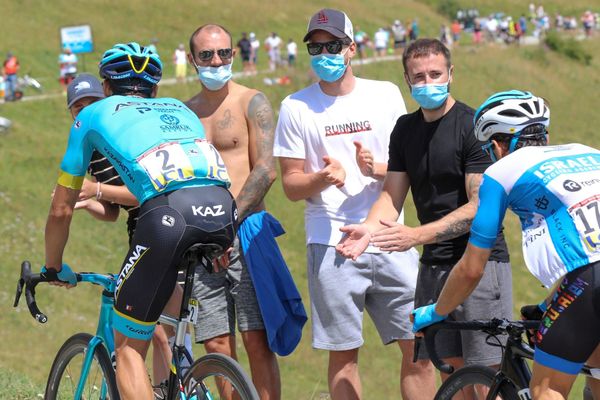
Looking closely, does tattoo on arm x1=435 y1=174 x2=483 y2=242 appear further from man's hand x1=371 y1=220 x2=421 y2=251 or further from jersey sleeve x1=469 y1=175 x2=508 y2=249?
jersey sleeve x1=469 y1=175 x2=508 y2=249

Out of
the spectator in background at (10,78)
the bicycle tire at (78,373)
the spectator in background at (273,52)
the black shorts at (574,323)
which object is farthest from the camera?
the spectator in background at (273,52)

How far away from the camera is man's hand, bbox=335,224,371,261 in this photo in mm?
6438

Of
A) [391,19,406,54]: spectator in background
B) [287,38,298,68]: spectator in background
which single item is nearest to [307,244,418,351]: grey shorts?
[287,38,298,68]: spectator in background

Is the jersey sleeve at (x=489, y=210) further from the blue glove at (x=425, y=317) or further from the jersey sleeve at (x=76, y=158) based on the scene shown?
the jersey sleeve at (x=76, y=158)

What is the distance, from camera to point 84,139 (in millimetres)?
6000

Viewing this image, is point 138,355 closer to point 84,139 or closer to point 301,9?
point 84,139

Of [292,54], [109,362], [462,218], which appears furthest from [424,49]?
[292,54]

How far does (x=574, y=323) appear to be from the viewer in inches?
195

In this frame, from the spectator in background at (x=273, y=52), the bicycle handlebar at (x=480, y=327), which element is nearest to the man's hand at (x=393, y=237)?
the bicycle handlebar at (x=480, y=327)

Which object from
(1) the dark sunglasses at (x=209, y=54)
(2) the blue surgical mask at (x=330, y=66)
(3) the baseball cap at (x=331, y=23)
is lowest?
(2) the blue surgical mask at (x=330, y=66)

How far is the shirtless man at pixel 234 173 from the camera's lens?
729 cm

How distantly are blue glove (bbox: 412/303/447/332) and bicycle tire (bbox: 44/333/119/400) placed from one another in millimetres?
1826

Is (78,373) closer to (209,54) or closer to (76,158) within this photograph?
(76,158)

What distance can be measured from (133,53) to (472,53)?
63059 millimetres
